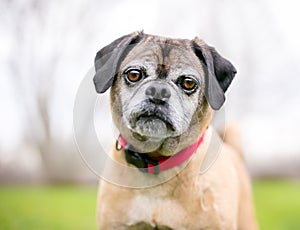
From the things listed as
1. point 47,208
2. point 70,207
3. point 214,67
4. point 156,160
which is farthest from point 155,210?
point 70,207

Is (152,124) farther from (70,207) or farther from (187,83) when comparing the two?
(70,207)

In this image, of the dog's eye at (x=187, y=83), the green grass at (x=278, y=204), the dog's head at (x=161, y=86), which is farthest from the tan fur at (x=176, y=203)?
the green grass at (x=278, y=204)

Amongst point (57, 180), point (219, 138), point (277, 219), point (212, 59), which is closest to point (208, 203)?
point (219, 138)

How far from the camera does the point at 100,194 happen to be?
460cm

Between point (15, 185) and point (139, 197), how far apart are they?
911 cm

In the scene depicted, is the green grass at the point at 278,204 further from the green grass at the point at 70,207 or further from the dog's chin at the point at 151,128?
the dog's chin at the point at 151,128

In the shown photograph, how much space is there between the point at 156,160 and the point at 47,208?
675 centimetres

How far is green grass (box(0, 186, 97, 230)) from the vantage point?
830 centimetres

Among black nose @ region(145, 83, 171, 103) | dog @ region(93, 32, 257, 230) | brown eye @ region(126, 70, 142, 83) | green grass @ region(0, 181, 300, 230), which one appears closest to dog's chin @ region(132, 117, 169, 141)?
dog @ region(93, 32, 257, 230)

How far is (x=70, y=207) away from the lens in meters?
11.5

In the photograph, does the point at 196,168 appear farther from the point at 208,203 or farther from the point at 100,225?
the point at 100,225

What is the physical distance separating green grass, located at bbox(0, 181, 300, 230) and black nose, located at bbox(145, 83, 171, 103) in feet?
12.0

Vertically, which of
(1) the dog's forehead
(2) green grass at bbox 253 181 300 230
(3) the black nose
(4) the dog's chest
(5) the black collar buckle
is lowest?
(2) green grass at bbox 253 181 300 230

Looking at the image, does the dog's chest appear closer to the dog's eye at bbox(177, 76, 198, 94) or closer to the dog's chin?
the dog's chin
